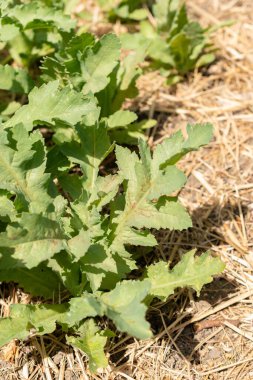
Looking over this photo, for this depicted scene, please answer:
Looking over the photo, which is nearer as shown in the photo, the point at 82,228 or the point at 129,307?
the point at 129,307

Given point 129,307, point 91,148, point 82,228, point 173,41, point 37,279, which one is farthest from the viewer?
point 173,41

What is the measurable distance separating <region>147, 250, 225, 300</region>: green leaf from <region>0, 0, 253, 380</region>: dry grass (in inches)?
7.8

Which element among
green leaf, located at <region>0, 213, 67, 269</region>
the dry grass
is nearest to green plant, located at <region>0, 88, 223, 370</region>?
green leaf, located at <region>0, 213, 67, 269</region>

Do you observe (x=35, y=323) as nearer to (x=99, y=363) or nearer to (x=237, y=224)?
(x=99, y=363)

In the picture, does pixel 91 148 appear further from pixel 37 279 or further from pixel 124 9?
pixel 124 9

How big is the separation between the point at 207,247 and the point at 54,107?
0.88m

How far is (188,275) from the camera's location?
1951 mm

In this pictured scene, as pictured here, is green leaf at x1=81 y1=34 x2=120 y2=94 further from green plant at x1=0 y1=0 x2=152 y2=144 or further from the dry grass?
the dry grass

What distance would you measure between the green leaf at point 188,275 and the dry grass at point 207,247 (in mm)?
199

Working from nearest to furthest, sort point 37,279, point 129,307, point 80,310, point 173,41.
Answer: point 129,307
point 80,310
point 37,279
point 173,41

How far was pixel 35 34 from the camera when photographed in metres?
2.76

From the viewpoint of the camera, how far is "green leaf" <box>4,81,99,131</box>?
2057mm

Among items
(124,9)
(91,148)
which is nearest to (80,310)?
(91,148)

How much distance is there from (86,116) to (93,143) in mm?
114
